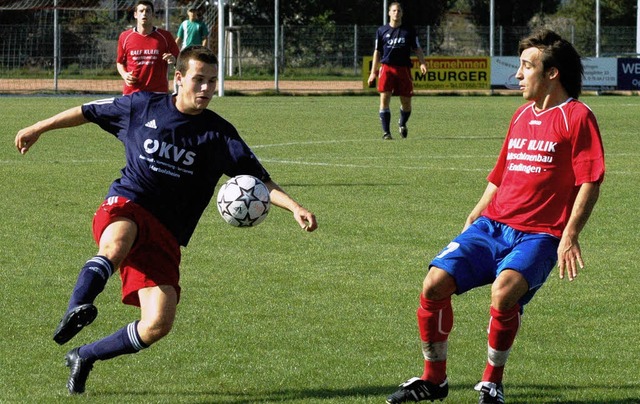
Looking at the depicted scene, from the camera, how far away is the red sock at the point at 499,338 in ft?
17.4

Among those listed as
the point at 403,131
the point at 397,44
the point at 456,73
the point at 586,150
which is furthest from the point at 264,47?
the point at 586,150

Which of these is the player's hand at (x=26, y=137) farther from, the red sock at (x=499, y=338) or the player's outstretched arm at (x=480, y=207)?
the red sock at (x=499, y=338)

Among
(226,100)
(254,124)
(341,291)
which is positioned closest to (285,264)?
(341,291)

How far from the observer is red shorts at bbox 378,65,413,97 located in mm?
19891

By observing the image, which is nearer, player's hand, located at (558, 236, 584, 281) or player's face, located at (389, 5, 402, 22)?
player's hand, located at (558, 236, 584, 281)

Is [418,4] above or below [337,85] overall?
above

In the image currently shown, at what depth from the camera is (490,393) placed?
5238mm

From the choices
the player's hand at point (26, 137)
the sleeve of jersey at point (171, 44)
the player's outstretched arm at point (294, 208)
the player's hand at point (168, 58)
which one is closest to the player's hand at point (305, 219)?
the player's outstretched arm at point (294, 208)

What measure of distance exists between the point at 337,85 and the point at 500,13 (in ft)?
58.2

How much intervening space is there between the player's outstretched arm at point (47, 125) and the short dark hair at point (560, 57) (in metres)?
2.19

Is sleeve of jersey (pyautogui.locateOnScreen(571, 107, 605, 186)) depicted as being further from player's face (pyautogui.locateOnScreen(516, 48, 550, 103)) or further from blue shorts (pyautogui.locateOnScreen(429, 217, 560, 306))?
blue shorts (pyautogui.locateOnScreen(429, 217, 560, 306))

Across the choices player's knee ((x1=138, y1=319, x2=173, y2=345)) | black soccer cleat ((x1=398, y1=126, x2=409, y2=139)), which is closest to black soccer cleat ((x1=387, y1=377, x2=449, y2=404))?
player's knee ((x1=138, y1=319, x2=173, y2=345))

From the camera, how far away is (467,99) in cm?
3319

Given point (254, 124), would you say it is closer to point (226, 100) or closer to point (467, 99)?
point (226, 100)
